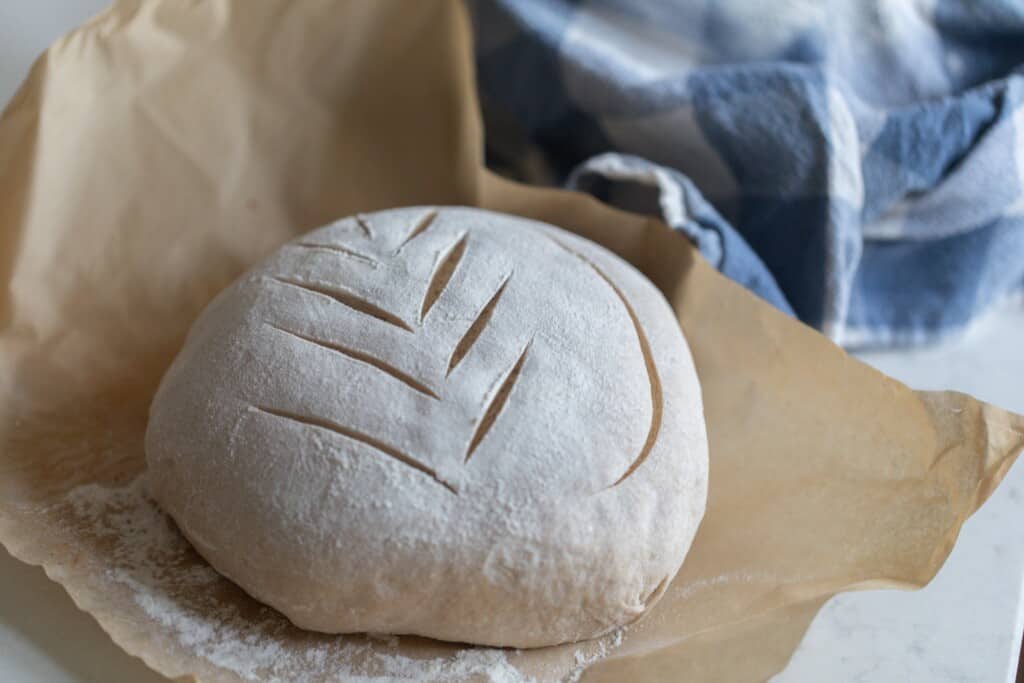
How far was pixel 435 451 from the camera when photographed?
0.84 metres

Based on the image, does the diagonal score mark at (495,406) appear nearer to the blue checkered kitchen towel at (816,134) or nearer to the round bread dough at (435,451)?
the round bread dough at (435,451)

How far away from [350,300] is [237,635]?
32cm

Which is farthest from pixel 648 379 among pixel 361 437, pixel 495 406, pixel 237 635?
pixel 237 635

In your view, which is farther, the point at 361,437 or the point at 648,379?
the point at 648,379

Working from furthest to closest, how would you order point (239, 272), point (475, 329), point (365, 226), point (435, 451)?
point (239, 272) → point (365, 226) → point (475, 329) → point (435, 451)

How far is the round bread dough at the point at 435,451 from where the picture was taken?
2.71ft

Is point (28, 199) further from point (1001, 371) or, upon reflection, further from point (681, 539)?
point (1001, 371)

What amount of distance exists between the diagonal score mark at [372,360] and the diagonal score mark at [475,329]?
2cm

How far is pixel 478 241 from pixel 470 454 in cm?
29

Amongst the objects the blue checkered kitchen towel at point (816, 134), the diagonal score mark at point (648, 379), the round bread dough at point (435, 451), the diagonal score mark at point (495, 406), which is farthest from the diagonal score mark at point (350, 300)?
the blue checkered kitchen towel at point (816, 134)

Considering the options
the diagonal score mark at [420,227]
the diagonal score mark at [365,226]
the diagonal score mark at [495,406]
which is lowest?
the diagonal score mark at [495,406]

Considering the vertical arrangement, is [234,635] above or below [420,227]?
below

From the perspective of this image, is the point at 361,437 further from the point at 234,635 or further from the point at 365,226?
the point at 365,226

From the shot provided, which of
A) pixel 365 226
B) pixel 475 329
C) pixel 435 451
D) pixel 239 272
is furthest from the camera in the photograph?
pixel 239 272
